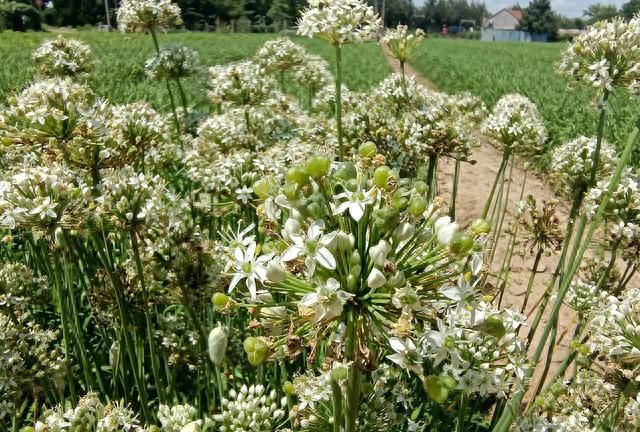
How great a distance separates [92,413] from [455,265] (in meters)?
1.23

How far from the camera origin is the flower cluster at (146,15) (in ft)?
15.9

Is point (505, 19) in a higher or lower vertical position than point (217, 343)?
higher

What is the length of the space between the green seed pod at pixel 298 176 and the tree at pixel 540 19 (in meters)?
119

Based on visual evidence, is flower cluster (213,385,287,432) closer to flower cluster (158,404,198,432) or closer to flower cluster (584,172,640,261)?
flower cluster (158,404,198,432)

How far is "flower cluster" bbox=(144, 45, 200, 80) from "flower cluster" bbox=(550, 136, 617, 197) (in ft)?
9.64

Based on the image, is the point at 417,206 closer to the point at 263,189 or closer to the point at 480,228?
the point at 480,228

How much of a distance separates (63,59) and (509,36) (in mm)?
131627

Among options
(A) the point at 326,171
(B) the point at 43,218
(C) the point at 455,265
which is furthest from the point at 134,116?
(C) the point at 455,265

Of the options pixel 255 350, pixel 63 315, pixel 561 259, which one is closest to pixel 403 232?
pixel 255 350

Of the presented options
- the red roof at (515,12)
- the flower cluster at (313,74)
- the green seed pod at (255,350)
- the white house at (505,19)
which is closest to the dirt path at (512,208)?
the flower cluster at (313,74)

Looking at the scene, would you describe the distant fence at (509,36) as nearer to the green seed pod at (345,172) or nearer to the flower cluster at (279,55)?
the flower cluster at (279,55)

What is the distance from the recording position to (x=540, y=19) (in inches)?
4365

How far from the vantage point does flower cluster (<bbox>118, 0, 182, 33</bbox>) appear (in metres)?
4.85

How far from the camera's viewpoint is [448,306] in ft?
5.07
